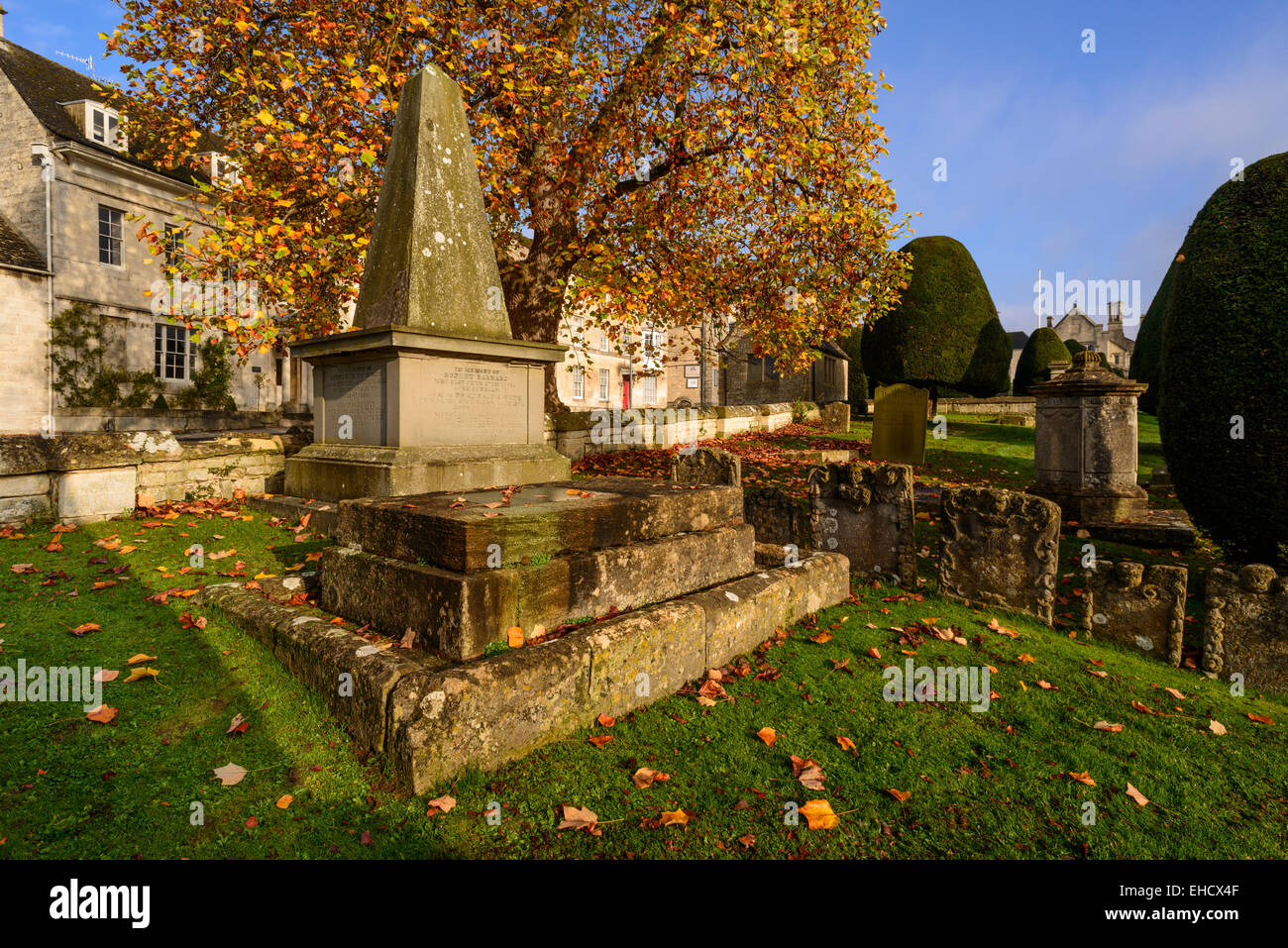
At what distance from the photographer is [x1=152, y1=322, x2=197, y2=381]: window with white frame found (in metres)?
21.7

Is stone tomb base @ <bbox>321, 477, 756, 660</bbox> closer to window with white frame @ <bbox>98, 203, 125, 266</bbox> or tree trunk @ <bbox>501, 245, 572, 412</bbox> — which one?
tree trunk @ <bbox>501, 245, 572, 412</bbox>

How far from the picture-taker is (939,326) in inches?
976

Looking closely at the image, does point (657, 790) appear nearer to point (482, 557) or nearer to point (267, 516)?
point (482, 557)

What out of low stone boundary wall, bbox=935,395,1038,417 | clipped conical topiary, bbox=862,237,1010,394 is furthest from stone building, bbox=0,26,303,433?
low stone boundary wall, bbox=935,395,1038,417

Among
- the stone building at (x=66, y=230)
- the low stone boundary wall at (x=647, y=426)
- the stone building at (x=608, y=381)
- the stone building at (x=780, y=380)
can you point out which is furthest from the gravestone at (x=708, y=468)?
the stone building at (x=608, y=381)

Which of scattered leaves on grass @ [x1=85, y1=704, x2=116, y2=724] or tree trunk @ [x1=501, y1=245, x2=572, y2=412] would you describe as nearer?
scattered leaves on grass @ [x1=85, y1=704, x2=116, y2=724]

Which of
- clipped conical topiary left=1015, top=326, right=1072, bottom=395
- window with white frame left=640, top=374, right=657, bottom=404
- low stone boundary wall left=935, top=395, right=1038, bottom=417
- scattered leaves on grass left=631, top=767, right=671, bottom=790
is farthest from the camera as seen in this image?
window with white frame left=640, top=374, right=657, bottom=404

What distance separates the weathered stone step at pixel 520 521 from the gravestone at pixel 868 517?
1811mm

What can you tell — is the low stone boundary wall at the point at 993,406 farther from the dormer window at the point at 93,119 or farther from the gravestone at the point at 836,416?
the dormer window at the point at 93,119

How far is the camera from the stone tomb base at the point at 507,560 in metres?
3.17

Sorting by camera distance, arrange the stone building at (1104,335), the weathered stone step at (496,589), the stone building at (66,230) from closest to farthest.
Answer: the weathered stone step at (496,589), the stone building at (66,230), the stone building at (1104,335)

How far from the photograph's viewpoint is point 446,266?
629 cm

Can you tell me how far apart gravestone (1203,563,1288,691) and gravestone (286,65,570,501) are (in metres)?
5.91

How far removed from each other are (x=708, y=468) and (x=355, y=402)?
3871 mm
